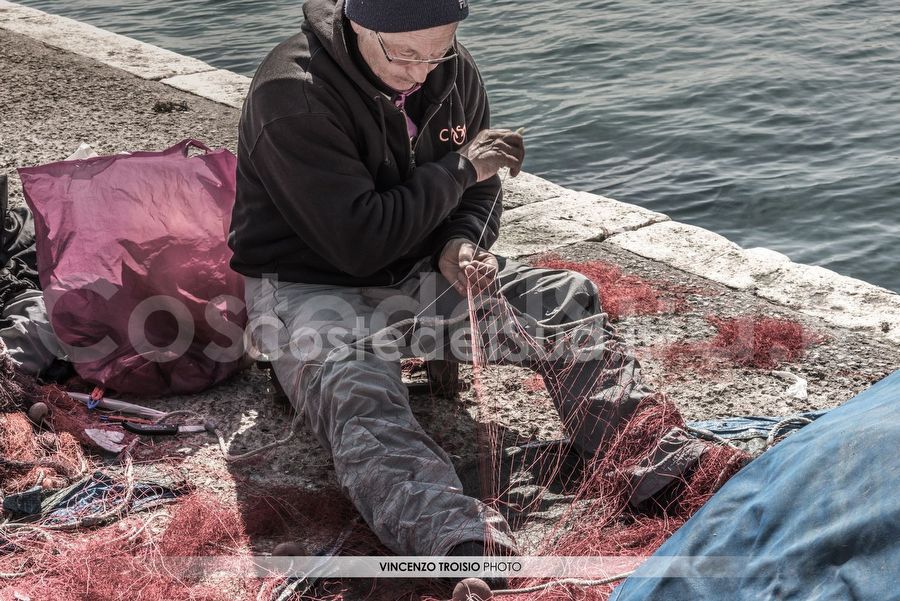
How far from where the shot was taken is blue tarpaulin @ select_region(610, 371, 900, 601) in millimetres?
1816

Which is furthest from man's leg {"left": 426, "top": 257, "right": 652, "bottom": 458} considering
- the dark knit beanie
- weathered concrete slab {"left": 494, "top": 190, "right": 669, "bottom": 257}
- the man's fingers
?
weathered concrete slab {"left": 494, "top": 190, "right": 669, "bottom": 257}

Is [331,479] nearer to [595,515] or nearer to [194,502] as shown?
[194,502]

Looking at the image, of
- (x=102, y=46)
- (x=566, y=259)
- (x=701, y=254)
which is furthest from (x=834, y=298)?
(x=102, y=46)

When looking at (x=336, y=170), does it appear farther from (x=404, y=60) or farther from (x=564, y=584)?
(x=564, y=584)

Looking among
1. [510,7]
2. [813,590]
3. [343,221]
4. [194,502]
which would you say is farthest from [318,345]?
[510,7]

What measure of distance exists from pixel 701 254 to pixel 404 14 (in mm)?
2377

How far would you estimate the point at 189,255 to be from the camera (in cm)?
357

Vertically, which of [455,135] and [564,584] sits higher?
[455,135]

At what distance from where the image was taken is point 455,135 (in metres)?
3.41

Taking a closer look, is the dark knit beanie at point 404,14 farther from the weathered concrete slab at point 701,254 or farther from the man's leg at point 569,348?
the weathered concrete slab at point 701,254

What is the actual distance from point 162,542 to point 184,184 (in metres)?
1.56

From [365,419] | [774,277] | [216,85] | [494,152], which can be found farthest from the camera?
[216,85]

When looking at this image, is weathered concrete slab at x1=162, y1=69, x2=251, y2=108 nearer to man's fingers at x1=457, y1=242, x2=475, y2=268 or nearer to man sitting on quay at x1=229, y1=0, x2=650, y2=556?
man sitting on quay at x1=229, y1=0, x2=650, y2=556

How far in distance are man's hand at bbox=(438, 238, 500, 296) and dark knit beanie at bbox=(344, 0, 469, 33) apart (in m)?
0.72
